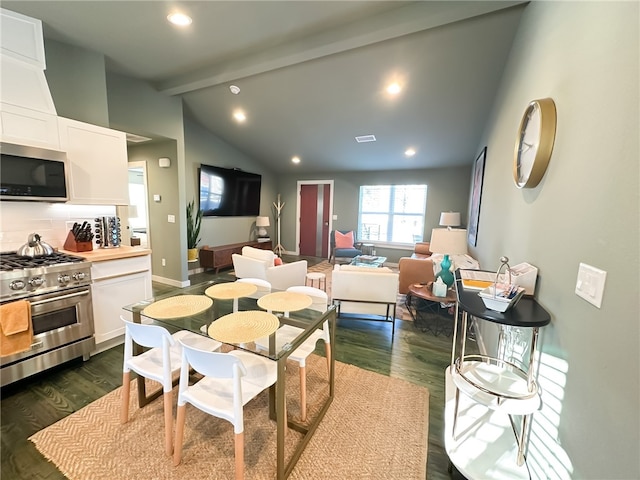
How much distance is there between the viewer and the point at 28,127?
7.02 feet

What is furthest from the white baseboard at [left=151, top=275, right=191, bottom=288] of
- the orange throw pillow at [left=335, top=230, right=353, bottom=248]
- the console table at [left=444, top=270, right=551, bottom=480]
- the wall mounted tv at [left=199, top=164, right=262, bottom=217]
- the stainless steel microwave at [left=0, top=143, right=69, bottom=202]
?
the console table at [left=444, top=270, right=551, bottom=480]

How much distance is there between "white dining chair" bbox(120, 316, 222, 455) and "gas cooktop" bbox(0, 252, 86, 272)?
1.13 meters

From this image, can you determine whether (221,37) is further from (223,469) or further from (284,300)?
(223,469)

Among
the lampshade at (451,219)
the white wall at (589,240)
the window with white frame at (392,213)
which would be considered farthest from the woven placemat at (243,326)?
the window with white frame at (392,213)

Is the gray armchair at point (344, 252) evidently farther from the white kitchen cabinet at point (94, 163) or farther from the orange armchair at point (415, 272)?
the white kitchen cabinet at point (94, 163)

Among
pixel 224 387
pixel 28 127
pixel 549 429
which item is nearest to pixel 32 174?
pixel 28 127

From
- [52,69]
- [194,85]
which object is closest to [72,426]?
[52,69]

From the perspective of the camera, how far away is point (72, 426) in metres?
1.68

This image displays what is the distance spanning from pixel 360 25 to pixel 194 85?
7.61 ft

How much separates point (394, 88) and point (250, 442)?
407 cm

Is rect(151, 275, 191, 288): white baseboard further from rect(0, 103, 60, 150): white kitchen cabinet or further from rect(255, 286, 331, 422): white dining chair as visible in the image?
rect(255, 286, 331, 422): white dining chair

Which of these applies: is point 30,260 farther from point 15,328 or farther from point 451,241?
point 451,241

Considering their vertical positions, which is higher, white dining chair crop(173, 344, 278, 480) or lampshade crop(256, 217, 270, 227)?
lampshade crop(256, 217, 270, 227)

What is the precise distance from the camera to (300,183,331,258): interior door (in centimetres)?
744
